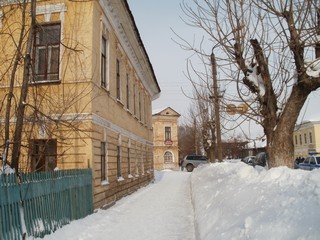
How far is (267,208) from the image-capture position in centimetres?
404

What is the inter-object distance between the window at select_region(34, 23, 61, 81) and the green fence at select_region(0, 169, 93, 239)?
336 cm

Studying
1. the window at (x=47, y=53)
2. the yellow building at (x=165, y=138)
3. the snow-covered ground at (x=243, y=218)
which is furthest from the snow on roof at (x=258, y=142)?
the yellow building at (x=165, y=138)

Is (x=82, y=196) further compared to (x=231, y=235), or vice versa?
(x=82, y=196)

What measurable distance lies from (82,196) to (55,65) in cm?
419

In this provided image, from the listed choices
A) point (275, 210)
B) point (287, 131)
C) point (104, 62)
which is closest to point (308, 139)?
point (104, 62)

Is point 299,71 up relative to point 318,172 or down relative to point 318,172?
up

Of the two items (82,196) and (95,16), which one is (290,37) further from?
(82,196)

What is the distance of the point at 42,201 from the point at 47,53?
205 inches

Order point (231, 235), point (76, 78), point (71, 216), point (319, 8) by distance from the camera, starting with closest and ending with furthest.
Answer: point (231, 235) → point (319, 8) → point (71, 216) → point (76, 78)

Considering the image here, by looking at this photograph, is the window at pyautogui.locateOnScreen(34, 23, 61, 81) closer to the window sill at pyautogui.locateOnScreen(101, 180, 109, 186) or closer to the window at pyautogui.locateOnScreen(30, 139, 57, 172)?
the window at pyautogui.locateOnScreen(30, 139, 57, 172)

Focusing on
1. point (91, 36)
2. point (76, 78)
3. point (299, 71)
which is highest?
point (91, 36)

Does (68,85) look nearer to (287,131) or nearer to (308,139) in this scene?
(287,131)

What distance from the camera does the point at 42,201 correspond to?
22.0 ft

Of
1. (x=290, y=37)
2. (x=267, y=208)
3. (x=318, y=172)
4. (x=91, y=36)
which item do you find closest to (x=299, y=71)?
(x=290, y=37)
